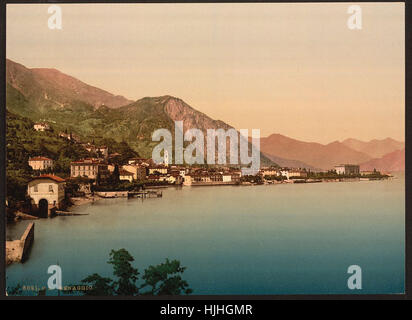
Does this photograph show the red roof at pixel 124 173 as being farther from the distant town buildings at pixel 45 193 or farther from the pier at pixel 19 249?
the pier at pixel 19 249

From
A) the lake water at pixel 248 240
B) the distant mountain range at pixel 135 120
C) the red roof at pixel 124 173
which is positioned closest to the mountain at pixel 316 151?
the distant mountain range at pixel 135 120

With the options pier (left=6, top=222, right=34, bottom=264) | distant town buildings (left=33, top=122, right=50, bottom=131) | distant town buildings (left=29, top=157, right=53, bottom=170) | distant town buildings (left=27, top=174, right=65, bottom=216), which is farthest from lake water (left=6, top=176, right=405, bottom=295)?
distant town buildings (left=33, top=122, right=50, bottom=131)

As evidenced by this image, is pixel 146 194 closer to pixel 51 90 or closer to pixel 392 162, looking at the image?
pixel 51 90

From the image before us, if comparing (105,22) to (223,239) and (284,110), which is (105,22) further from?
(223,239)

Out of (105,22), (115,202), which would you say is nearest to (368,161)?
(115,202)

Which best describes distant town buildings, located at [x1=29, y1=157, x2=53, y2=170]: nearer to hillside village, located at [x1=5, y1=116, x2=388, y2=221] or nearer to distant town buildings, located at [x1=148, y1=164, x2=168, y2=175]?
hillside village, located at [x1=5, y1=116, x2=388, y2=221]

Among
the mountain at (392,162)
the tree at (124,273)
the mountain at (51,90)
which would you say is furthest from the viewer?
the mountain at (392,162)

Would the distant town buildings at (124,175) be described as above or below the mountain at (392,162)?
below
